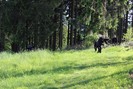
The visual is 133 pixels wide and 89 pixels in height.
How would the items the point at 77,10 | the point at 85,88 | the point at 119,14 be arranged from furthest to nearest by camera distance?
1. the point at 77,10
2. the point at 119,14
3. the point at 85,88

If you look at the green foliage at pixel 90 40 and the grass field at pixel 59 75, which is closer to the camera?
the grass field at pixel 59 75

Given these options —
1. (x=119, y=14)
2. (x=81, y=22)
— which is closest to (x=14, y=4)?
(x=81, y=22)

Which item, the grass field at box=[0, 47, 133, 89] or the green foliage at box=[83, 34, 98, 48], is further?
the green foliage at box=[83, 34, 98, 48]

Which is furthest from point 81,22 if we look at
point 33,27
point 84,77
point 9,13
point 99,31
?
point 84,77

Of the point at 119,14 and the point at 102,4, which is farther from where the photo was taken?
the point at 119,14

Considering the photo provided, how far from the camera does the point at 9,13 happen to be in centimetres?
3375

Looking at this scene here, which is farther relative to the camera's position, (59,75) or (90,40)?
(90,40)

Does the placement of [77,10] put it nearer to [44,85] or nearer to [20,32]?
[20,32]

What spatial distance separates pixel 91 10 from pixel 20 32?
7.22 meters

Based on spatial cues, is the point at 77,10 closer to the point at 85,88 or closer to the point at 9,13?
the point at 9,13

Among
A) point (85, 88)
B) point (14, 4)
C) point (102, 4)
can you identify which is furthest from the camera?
point (14, 4)

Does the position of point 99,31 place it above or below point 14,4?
below

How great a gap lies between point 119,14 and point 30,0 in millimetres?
10472

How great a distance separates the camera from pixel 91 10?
106 ft
